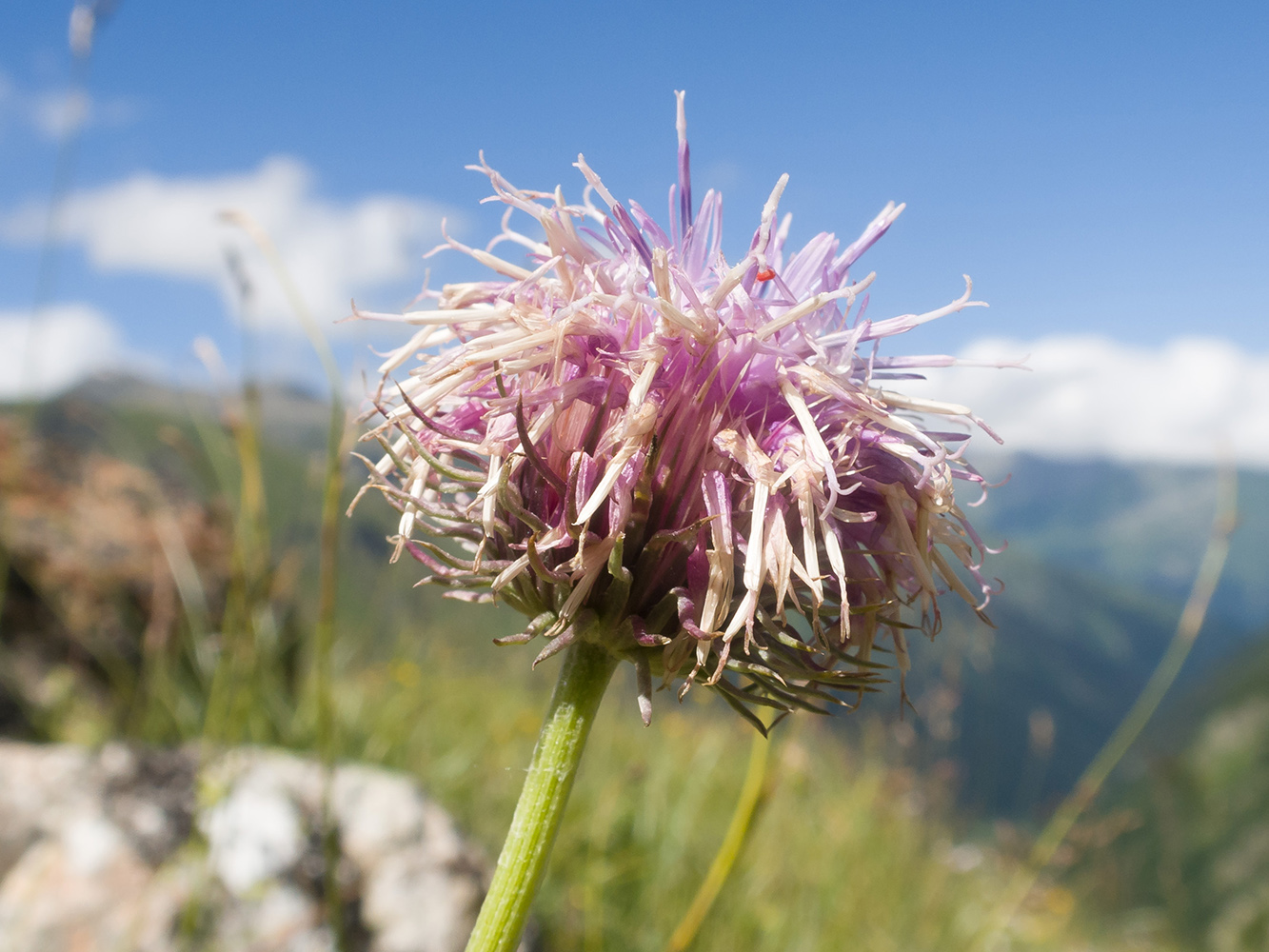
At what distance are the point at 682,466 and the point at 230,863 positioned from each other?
2885 millimetres

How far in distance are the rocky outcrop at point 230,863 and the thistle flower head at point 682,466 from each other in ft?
6.62

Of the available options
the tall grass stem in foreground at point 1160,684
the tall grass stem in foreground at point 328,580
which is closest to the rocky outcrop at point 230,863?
the tall grass stem in foreground at point 328,580

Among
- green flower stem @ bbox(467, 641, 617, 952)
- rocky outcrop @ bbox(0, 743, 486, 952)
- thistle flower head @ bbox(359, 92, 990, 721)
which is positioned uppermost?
thistle flower head @ bbox(359, 92, 990, 721)

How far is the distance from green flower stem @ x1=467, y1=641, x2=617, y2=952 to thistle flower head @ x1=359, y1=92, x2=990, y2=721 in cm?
7

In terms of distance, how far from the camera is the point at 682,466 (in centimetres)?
138

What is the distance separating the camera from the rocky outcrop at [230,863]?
3262mm

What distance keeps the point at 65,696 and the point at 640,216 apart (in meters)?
6.14

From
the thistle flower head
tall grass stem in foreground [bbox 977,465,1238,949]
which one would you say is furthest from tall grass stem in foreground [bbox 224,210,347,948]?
tall grass stem in foreground [bbox 977,465,1238,949]

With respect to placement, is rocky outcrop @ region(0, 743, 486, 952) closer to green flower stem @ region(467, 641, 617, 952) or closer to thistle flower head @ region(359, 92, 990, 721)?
green flower stem @ region(467, 641, 617, 952)

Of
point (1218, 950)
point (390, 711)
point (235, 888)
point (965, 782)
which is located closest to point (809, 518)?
point (235, 888)

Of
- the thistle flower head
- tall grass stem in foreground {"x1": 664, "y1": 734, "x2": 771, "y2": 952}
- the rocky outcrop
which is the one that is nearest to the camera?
the thistle flower head

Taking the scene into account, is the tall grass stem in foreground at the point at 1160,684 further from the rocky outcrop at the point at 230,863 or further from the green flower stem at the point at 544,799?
the green flower stem at the point at 544,799

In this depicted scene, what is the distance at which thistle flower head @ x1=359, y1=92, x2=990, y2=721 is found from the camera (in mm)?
1305

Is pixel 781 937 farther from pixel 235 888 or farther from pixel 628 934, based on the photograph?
pixel 235 888
